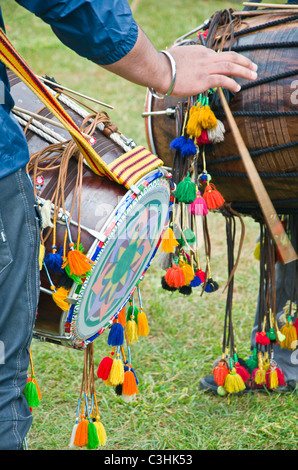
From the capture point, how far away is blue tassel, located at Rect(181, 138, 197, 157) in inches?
61.7

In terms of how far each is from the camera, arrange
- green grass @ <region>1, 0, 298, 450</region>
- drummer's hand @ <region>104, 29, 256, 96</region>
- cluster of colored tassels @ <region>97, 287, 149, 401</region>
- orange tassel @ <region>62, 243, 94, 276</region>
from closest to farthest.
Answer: drummer's hand @ <region>104, 29, 256, 96</region> → orange tassel @ <region>62, 243, 94, 276</region> → cluster of colored tassels @ <region>97, 287, 149, 401</region> → green grass @ <region>1, 0, 298, 450</region>

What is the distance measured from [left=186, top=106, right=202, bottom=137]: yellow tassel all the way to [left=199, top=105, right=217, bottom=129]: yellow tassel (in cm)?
1

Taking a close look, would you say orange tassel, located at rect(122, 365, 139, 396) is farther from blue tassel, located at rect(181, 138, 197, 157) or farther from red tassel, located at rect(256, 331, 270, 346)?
blue tassel, located at rect(181, 138, 197, 157)

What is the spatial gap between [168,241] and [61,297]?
15.5 inches

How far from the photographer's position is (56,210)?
133 cm

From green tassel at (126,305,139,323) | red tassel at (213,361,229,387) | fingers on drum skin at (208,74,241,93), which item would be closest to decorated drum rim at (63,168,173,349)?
green tassel at (126,305,139,323)

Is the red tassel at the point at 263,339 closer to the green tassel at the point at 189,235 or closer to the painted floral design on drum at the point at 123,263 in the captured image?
the green tassel at the point at 189,235

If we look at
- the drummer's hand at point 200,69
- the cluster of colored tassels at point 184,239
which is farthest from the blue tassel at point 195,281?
the drummer's hand at point 200,69

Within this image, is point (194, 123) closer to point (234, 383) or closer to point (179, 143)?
point (179, 143)

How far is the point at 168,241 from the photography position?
1.58 metres

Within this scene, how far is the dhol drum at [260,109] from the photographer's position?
1511 mm

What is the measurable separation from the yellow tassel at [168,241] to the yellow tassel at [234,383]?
0.56 metres
